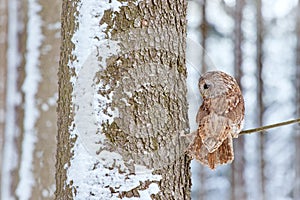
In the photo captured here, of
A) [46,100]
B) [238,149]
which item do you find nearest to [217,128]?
[46,100]

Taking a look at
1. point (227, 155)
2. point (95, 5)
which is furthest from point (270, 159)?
→ point (95, 5)

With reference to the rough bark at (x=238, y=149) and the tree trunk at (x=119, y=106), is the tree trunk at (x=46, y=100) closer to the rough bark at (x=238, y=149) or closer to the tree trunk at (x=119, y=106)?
the rough bark at (x=238, y=149)

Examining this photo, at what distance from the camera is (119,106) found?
57 centimetres

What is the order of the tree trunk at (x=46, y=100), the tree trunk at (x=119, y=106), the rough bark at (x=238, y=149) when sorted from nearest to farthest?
the tree trunk at (x=119, y=106), the tree trunk at (x=46, y=100), the rough bark at (x=238, y=149)

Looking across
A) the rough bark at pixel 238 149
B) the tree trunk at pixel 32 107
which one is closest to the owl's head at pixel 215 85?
the tree trunk at pixel 32 107

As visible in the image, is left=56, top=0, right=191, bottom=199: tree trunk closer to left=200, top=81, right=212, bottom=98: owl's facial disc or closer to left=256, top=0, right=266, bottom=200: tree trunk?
left=200, top=81, right=212, bottom=98: owl's facial disc

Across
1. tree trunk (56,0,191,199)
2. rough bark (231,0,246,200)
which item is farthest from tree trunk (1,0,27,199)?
tree trunk (56,0,191,199)

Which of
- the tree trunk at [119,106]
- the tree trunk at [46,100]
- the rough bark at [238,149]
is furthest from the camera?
the rough bark at [238,149]

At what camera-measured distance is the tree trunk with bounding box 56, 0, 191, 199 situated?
564mm

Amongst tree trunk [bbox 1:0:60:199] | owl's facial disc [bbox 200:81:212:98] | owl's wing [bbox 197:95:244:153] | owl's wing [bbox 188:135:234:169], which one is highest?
tree trunk [bbox 1:0:60:199]

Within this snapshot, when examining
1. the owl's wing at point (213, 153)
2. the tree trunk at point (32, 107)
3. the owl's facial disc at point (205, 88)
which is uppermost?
the tree trunk at point (32, 107)

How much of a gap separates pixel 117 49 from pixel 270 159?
1285 millimetres

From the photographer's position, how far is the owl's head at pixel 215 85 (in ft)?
1.94

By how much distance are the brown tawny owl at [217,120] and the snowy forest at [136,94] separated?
29 mm
